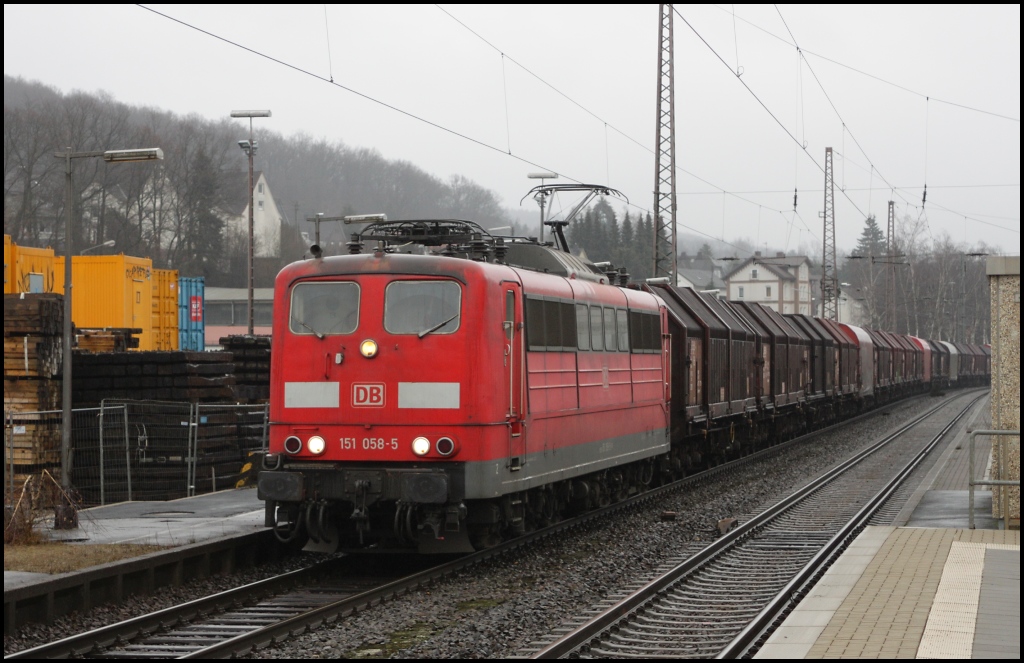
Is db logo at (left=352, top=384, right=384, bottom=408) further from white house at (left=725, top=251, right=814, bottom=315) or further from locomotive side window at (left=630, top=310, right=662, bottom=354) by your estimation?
white house at (left=725, top=251, right=814, bottom=315)

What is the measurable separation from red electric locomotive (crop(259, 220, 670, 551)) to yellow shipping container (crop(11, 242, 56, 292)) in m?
12.8

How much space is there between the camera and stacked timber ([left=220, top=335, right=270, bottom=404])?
941 inches

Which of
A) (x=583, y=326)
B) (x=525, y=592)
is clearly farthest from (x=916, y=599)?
(x=583, y=326)

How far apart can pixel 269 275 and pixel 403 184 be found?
47.6 feet

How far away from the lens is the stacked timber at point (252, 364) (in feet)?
78.4

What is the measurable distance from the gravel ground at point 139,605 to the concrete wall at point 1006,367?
790 centimetres

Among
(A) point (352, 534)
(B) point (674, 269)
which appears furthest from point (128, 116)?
(A) point (352, 534)

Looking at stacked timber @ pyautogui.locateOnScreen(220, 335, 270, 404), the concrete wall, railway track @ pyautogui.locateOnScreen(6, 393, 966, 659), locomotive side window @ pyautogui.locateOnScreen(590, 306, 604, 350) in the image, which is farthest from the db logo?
stacked timber @ pyautogui.locateOnScreen(220, 335, 270, 404)

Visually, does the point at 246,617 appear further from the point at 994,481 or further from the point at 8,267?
the point at 8,267

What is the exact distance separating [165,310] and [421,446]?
23281 millimetres

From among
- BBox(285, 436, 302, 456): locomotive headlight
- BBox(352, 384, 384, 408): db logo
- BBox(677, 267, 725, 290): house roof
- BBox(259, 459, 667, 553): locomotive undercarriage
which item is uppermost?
BBox(677, 267, 725, 290): house roof

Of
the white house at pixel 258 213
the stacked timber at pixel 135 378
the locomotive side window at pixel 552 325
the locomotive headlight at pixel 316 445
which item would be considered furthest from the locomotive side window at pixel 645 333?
the white house at pixel 258 213

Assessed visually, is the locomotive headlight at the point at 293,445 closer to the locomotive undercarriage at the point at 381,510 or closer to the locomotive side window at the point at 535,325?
the locomotive undercarriage at the point at 381,510

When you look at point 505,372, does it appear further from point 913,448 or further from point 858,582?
point 913,448
